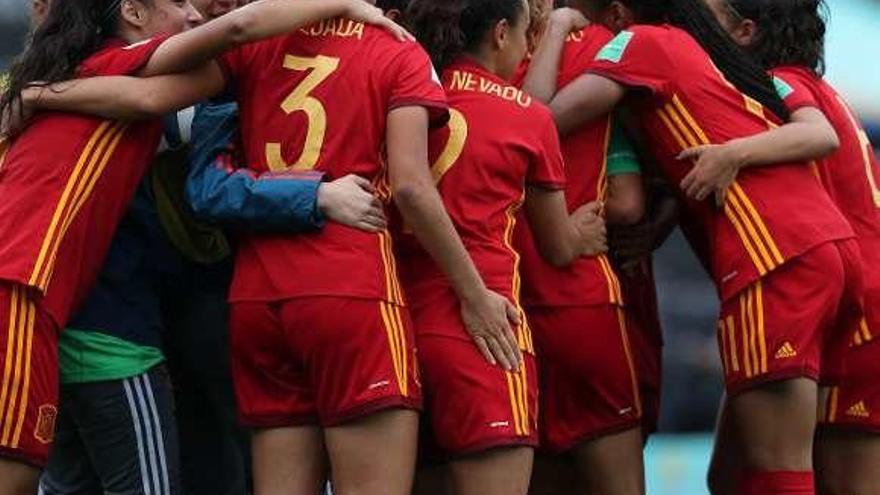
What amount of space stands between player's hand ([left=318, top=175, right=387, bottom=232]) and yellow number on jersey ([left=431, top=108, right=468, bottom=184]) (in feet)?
0.90

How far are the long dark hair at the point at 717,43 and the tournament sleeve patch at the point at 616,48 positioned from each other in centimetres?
22

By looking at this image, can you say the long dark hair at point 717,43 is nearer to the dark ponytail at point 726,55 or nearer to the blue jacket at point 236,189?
the dark ponytail at point 726,55

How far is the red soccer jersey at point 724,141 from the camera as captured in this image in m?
5.32

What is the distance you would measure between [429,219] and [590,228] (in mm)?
758

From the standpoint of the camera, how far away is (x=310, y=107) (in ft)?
16.1

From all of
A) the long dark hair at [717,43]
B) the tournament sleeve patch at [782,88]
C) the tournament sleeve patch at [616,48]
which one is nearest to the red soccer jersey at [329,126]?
the tournament sleeve patch at [616,48]

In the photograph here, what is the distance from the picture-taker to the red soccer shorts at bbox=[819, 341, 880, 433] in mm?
5684

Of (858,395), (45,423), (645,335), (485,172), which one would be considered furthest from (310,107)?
(858,395)

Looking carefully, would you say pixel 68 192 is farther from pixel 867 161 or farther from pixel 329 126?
pixel 867 161

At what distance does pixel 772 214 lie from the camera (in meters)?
5.33

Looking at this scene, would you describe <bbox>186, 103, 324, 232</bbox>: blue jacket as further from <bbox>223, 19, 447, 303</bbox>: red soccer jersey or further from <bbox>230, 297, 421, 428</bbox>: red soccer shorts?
<bbox>230, 297, 421, 428</bbox>: red soccer shorts

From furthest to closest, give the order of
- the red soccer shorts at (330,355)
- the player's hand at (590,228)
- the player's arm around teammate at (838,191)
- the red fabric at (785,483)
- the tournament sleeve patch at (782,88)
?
the player's arm around teammate at (838,191), the tournament sleeve patch at (782,88), the player's hand at (590,228), the red fabric at (785,483), the red soccer shorts at (330,355)

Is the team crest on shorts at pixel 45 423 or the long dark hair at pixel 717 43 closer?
the team crest on shorts at pixel 45 423

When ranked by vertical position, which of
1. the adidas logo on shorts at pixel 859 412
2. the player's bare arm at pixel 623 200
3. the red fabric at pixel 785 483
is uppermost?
the player's bare arm at pixel 623 200
